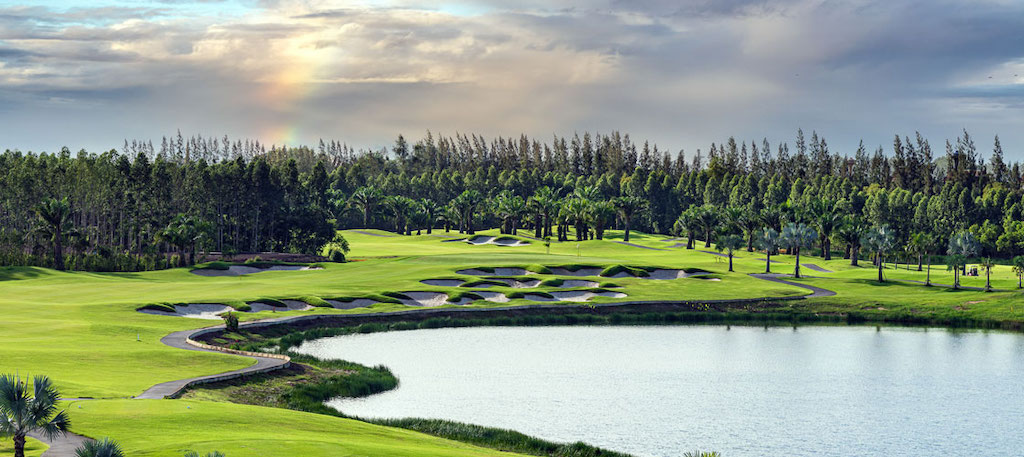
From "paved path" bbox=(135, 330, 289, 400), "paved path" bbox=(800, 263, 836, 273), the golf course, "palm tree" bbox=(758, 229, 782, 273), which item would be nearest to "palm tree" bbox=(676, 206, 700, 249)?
the golf course

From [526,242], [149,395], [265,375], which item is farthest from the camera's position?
[526,242]

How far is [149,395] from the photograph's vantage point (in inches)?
1463

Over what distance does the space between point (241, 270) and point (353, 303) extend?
3402 centimetres

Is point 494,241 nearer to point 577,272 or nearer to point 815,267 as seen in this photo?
point 815,267

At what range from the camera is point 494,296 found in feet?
291

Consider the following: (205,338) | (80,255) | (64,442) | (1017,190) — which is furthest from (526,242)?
(64,442)

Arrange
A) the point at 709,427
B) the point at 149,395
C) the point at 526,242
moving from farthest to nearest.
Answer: the point at 526,242, the point at 709,427, the point at 149,395

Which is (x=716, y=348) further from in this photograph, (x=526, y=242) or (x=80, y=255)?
(x=526, y=242)

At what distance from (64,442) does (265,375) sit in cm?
2052

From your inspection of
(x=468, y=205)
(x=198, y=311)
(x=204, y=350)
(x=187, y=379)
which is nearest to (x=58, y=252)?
(x=198, y=311)

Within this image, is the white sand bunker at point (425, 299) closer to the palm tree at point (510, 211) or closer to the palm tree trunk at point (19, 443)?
the palm tree trunk at point (19, 443)

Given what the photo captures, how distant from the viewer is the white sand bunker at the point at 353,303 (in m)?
79.8

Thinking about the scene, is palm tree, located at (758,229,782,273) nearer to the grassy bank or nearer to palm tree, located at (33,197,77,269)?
the grassy bank

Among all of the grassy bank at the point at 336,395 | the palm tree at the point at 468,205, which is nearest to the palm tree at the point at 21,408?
the grassy bank at the point at 336,395
